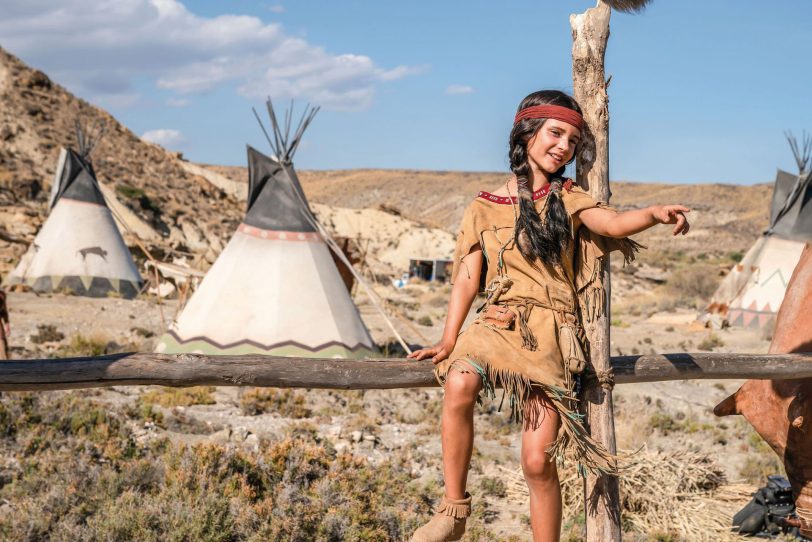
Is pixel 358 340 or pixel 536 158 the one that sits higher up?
pixel 536 158

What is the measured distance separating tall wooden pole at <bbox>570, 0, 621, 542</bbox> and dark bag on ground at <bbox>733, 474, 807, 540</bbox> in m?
2.51

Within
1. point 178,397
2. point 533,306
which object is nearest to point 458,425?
point 533,306

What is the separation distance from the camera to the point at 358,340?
9836mm

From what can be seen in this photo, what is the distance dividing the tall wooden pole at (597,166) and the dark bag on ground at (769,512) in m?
2.51

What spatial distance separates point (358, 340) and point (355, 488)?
14.4 feet

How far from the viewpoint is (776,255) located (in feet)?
51.6

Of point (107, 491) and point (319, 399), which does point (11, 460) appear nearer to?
point (107, 491)

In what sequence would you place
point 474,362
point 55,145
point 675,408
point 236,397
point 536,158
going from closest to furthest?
point 474,362 < point 536,158 < point 236,397 < point 675,408 < point 55,145

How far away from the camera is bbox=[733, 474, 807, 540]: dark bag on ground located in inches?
200

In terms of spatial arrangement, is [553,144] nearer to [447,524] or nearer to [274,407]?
[447,524]

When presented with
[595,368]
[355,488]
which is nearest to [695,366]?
[595,368]

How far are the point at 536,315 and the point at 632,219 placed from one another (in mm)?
486

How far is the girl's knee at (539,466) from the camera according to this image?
2.73m

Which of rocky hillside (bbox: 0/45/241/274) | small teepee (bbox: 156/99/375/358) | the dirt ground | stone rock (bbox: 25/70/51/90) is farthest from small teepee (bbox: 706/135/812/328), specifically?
stone rock (bbox: 25/70/51/90)
